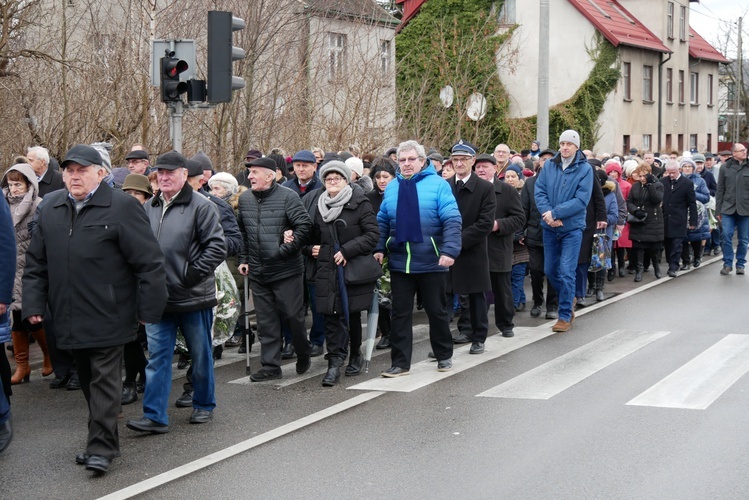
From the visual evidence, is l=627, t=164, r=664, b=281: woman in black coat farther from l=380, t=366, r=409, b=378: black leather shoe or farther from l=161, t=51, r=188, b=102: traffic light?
l=161, t=51, r=188, b=102: traffic light

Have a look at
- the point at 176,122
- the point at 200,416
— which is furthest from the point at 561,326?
the point at 200,416

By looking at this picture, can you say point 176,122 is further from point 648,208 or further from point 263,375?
point 648,208

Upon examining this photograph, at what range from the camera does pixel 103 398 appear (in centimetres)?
659

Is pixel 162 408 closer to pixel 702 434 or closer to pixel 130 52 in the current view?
pixel 702 434

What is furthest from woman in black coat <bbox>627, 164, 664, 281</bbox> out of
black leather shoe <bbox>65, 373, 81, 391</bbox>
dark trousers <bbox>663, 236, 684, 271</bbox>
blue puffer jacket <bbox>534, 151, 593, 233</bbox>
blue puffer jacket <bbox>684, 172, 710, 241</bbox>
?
black leather shoe <bbox>65, 373, 81, 391</bbox>

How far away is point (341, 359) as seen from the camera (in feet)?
30.1

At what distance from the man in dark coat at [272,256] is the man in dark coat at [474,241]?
1.81m

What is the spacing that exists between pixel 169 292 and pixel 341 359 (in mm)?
2159

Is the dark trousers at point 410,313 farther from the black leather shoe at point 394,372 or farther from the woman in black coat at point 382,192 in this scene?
the woman in black coat at point 382,192

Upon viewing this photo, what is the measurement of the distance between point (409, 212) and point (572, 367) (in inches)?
78.0

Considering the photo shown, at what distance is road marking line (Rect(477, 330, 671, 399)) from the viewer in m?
8.51

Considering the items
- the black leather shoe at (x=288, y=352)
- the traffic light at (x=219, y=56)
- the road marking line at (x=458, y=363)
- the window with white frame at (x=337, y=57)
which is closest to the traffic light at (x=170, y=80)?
the traffic light at (x=219, y=56)

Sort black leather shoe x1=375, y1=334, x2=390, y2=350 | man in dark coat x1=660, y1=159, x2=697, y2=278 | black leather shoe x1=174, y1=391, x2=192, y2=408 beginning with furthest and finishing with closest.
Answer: man in dark coat x1=660, y1=159, x2=697, y2=278, black leather shoe x1=375, y1=334, x2=390, y2=350, black leather shoe x1=174, y1=391, x2=192, y2=408

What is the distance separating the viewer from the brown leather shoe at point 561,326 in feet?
37.7
